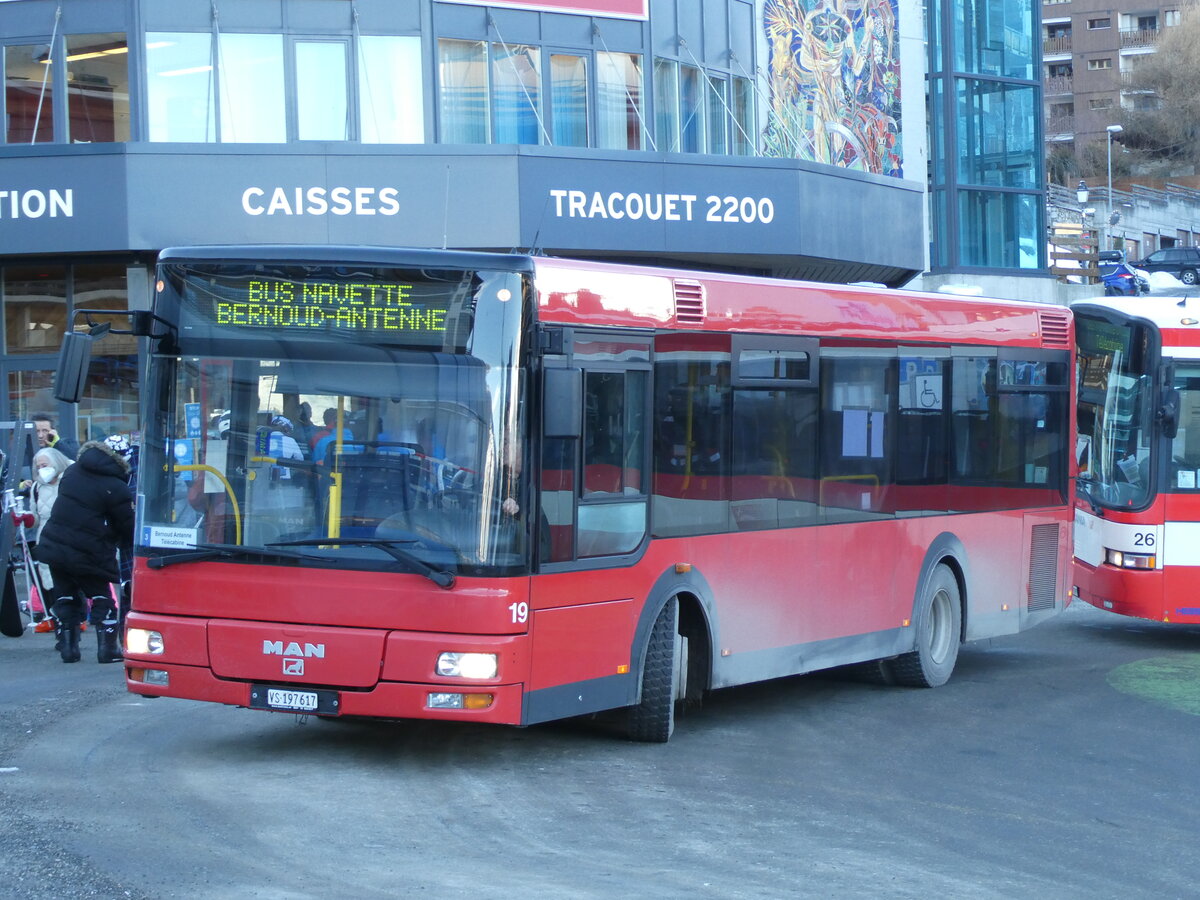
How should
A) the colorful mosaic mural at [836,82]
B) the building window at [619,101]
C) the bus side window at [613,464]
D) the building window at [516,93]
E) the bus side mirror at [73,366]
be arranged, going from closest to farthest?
the bus side window at [613,464] < the bus side mirror at [73,366] < the building window at [516,93] < the building window at [619,101] < the colorful mosaic mural at [836,82]

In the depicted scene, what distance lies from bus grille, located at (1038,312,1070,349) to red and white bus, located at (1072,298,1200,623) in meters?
1.15

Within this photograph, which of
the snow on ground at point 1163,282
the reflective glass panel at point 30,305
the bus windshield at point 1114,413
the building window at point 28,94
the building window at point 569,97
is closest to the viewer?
the bus windshield at point 1114,413

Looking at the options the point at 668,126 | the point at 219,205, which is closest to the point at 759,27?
the point at 668,126

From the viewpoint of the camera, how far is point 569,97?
78.2 ft

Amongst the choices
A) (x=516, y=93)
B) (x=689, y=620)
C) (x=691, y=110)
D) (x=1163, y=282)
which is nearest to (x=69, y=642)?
(x=689, y=620)

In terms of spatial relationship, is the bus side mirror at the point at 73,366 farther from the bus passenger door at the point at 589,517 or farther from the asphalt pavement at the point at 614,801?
the bus passenger door at the point at 589,517

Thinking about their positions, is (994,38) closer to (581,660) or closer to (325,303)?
(581,660)

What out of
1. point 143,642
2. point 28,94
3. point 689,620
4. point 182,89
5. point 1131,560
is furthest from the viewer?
point 28,94

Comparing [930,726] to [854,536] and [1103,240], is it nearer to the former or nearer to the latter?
[854,536]

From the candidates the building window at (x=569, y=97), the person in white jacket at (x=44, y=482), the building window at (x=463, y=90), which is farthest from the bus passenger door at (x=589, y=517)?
the building window at (x=569, y=97)

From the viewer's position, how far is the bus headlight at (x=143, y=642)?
8133 mm

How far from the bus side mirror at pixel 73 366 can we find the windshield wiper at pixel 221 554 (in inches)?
42.3

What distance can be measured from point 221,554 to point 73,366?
1414 millimetres

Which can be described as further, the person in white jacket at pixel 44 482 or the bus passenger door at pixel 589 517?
the person in white jacket at pixel 44 482
